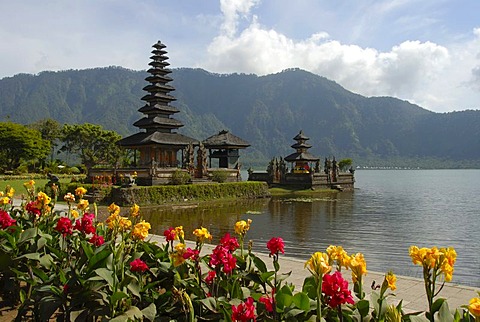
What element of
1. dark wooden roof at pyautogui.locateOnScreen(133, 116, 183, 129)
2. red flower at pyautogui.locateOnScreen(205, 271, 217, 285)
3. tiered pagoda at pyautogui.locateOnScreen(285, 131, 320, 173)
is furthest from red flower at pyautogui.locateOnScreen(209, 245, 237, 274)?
tiered pagoda at pyautogui.locateOnScreen(285, 131, 320, 173)

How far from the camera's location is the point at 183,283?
4.51 m

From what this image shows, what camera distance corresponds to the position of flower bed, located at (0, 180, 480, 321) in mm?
3320

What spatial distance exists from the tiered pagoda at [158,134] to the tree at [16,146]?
19992mm

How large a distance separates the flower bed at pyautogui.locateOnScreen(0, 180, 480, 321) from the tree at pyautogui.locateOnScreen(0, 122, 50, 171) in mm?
49990

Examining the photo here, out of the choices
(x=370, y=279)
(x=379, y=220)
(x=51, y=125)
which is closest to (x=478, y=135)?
(x=51, y=125)

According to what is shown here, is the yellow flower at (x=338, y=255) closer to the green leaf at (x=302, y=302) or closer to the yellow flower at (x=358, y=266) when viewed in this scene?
the yellow flower at (x=358, y=266)

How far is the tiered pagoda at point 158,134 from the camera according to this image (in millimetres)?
35875

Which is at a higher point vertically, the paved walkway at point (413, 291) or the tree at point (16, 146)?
the tree at point (16, 146)

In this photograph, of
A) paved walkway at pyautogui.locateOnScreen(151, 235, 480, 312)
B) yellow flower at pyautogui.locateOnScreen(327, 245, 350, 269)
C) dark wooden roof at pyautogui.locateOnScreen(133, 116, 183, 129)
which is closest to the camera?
yellow flower at pyautogui.locateOnScreen(327, 245, 350, 269)

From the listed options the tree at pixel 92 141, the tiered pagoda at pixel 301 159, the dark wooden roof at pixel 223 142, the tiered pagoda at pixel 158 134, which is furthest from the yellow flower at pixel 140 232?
the tree at pixel 92 141

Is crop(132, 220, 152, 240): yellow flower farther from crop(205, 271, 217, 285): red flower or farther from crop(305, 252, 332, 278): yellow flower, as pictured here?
crop(305, 252, 332, 278): yellow flower

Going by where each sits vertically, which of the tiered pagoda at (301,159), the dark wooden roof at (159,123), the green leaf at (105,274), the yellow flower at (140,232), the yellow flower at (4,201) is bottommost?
the green leaf at (105,274)

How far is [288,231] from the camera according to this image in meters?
17.9

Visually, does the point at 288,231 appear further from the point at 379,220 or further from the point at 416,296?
the point at 416,296
